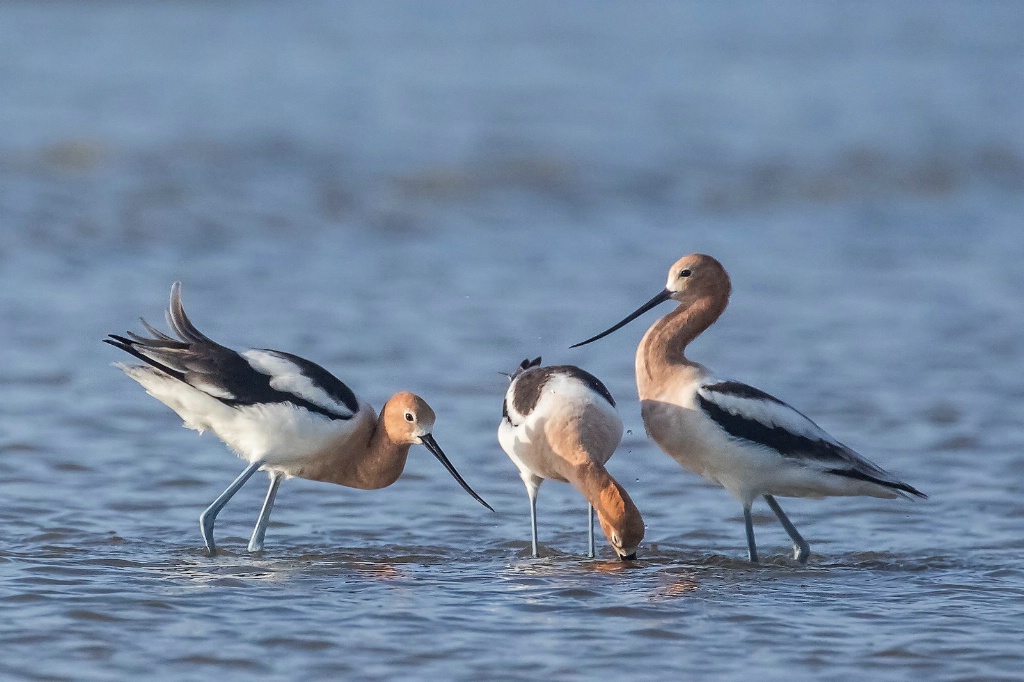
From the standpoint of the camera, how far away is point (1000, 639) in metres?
5.30

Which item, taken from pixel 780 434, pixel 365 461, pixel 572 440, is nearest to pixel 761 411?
pixel 780 434

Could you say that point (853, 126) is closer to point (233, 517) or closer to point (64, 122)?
point (64, 122)

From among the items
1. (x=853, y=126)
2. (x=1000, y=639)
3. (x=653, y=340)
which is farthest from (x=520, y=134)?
(x=1000, y=639)

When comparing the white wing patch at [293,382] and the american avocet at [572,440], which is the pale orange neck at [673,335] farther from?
the white wing patch at [293,382]

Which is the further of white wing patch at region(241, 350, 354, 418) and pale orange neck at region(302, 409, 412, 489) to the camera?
pale orange neck at region(302, 409, 412, 489)

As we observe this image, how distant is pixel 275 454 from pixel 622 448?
2.31m

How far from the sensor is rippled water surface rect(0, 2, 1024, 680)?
213 inches

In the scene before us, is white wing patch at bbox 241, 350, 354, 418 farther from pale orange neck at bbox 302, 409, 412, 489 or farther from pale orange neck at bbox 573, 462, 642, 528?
pale orange neck at bbox 573, 462, 642, 528

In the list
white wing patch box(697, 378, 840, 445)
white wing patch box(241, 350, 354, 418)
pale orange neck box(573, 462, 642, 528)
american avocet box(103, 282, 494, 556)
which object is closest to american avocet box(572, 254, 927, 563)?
white wing patch box(697, 378, 840, 445)

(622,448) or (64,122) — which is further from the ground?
(64,122)

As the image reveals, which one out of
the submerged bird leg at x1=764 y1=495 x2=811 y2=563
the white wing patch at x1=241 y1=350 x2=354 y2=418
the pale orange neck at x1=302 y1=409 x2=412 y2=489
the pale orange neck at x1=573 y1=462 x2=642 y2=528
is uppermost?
the white wing patch at x1=241 y1=350 x2=354 y2=418

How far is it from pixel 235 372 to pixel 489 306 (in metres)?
4.59

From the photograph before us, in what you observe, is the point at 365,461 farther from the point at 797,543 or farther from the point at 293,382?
the point at 797,543

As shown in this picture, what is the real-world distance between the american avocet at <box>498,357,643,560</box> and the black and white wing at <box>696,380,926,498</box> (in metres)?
0.43
